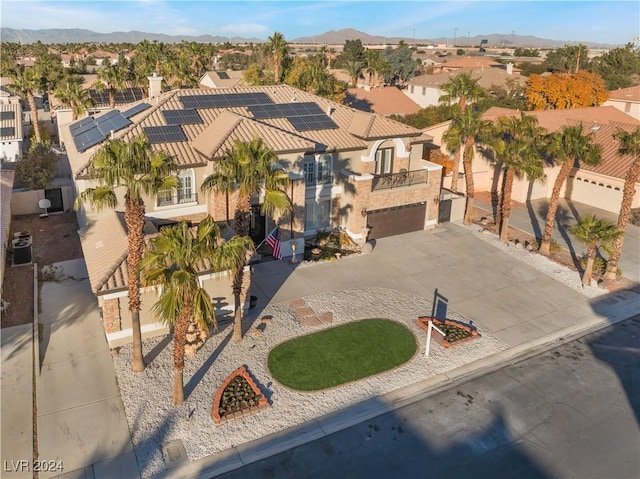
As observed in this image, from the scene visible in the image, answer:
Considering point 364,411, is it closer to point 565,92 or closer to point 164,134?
point 164,134

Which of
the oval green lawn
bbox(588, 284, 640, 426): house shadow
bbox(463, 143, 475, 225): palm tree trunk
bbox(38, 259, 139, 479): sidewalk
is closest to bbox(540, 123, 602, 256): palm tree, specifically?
bbox(463, 143, 475, 225): palm tree trunk

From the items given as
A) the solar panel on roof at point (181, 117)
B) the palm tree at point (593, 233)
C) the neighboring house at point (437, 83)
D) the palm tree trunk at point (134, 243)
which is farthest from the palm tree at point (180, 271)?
the neighboring house at point (437, 83)

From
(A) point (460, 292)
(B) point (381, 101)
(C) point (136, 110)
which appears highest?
(C) point (136, 110)

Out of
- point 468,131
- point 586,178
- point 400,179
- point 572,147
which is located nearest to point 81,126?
point 400,179

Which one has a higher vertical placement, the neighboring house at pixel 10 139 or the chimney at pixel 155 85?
the chimney at pixel 155 85

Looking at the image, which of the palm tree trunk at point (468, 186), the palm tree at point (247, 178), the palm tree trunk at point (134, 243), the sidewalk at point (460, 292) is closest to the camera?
the palm tree trunk at point (134, 243)

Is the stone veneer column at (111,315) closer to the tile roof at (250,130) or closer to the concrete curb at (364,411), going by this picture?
the concrete curb at (364,411)

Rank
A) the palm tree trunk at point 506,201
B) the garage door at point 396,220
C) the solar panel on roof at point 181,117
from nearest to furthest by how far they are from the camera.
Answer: the solar panel on roof at point 181,117 → the palm tree trunk at point 506,201 → the garage door at point 396,220

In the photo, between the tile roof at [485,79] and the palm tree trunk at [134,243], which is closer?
the palm tree trunk at [134,243]
